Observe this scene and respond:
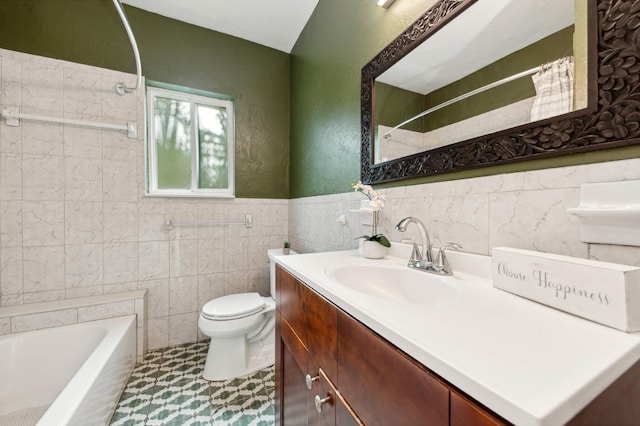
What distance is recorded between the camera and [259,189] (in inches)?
87.4

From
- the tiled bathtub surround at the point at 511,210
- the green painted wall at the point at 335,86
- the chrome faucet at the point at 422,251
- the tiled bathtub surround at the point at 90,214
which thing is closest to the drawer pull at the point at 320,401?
the chrome faucet at the point at 422,251

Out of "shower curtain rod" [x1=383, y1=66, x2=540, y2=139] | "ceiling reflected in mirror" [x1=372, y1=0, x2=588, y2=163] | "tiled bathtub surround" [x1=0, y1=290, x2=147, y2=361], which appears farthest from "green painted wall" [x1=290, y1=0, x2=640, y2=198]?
"tiled bathtub surround" [x1=0, y1=290, x2=147, y2=361]

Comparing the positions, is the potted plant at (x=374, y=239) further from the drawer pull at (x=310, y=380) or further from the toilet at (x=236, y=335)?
the toilet at (x=236, y=335)

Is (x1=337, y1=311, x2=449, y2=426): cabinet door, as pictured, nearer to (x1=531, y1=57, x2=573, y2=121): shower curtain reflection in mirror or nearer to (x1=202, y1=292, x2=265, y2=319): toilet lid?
(x1=531, y1=57, x2=573, y2=121): shower curtain reflection in mirror

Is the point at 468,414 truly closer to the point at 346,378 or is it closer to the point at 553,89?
the point at 346,378

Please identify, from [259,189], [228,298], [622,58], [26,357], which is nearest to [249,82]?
[259,189]

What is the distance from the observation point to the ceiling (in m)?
1.77

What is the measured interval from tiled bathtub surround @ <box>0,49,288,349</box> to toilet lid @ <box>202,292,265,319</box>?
1.34 ft

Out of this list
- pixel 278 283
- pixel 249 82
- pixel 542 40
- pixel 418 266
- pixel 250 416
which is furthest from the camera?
pixel 249 82

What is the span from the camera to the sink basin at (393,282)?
75cm

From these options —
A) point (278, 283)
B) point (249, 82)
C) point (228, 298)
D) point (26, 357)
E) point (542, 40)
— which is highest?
point (249, 82)

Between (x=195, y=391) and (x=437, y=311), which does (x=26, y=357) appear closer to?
(x=195, y=391)

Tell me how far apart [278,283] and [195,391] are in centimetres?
101

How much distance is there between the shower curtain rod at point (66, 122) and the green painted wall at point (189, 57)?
0.43 meters
